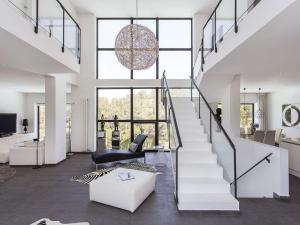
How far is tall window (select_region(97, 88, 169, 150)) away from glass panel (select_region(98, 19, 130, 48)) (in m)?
2.04

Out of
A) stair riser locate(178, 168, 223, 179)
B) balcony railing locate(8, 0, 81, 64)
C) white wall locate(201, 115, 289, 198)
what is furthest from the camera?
stair riser locate(178, 168, 223, 179)

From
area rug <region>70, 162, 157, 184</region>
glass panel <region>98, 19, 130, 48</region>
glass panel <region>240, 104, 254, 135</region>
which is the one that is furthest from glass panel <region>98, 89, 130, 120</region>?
glass panel <region>240, 104, 254, 135</region>

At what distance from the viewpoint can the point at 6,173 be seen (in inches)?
239

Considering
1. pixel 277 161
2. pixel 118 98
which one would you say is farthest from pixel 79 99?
pixel 277 161

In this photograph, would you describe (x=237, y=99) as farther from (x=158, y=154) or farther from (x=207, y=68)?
(x=158, y=154)

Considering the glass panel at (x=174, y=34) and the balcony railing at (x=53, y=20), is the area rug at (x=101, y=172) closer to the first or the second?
the balcony railing at (x=53, y=20)

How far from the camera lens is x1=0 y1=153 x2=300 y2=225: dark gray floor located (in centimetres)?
354

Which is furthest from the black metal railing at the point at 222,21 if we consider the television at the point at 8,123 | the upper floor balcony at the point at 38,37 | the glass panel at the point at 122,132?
the television at the point at 8,123

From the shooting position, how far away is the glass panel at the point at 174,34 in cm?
987

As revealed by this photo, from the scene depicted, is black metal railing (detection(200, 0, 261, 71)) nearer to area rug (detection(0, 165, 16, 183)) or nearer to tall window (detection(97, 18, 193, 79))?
tall window (detection(97, 18, 193, 79))

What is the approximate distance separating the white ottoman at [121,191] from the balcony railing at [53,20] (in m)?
3.11

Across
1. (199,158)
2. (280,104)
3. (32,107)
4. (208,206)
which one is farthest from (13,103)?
(280,104)

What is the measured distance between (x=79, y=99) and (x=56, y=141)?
2617 millimetres

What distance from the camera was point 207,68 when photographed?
19.8 ft
